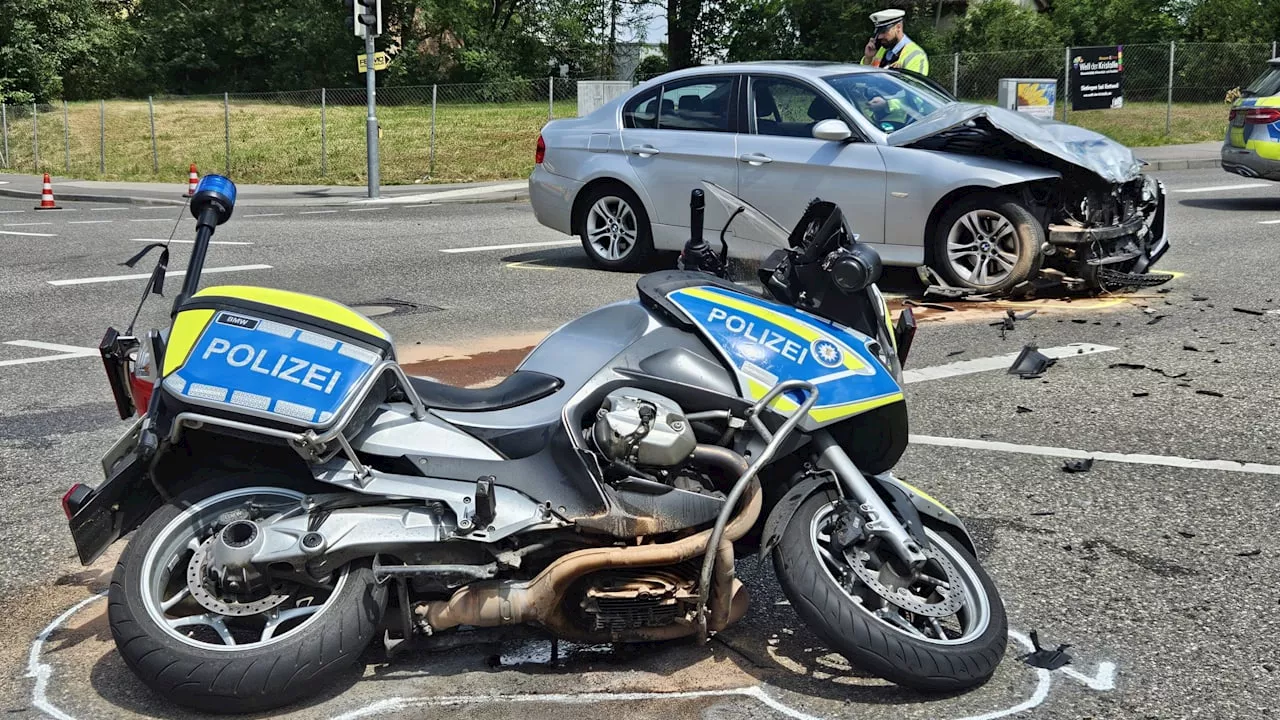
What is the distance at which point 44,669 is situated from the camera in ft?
12.5

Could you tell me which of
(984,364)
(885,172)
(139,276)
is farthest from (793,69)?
(139,276)

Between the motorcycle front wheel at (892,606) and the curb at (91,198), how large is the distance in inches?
773

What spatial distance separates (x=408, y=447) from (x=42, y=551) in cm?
196

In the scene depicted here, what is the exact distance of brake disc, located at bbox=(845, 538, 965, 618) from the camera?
357cm

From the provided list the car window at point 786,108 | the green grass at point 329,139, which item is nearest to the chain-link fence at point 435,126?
the green grass at point 329,139

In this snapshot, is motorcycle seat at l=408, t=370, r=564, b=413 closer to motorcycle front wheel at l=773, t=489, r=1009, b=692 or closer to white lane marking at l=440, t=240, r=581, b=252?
motorcycle front wheel at l=773, t=489, r=1009, b=692

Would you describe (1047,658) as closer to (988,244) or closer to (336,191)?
(988,244)

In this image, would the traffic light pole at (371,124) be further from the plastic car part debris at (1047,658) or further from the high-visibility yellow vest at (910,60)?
the plastic car part debris at (1047,658)

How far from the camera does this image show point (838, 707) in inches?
140

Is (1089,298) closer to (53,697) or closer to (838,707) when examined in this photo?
(838,707)

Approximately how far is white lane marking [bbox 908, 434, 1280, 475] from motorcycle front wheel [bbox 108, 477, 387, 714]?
3346 mm

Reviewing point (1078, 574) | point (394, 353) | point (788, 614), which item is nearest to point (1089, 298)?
point (1078, 574)

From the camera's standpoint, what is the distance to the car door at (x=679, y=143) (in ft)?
34.6

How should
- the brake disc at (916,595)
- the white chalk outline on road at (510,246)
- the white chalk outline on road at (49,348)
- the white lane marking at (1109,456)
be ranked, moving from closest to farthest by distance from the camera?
the brake disc at (916,595)
the white lane marking at (1109,456)
the white chalk outline on road at (49,348)
the white chalk outline on road at (510,246)
